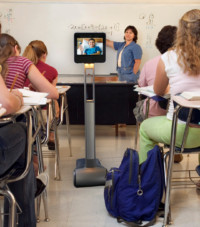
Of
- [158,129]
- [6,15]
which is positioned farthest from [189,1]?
[158,129]

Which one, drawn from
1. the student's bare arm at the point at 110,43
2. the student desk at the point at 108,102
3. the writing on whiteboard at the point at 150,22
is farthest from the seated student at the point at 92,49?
the writing on whiteboard at the point at 150,22

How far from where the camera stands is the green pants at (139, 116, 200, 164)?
156 cm

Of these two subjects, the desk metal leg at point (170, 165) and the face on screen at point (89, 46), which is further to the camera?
the face on screen at point (89, 46)

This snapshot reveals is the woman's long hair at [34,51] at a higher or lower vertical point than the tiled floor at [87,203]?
higher

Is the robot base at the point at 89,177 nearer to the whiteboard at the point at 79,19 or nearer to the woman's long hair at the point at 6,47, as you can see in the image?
the woman's long hair at the point at 6,47

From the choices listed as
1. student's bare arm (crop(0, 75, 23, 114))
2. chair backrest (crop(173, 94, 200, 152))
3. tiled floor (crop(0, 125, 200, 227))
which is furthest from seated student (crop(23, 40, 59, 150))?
student's bare arm (crop(0, 75, 23, 114))

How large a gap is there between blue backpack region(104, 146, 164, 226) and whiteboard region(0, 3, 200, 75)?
3681 millimetres

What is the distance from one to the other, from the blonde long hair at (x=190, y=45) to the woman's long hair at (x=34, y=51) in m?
1.38

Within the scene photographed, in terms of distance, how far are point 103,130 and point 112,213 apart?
7.82 ft

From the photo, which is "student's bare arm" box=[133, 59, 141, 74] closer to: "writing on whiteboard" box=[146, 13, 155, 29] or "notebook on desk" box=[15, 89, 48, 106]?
"writing on whiteboard" box=[146, 13, 155, 29]

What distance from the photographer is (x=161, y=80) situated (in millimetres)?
1716

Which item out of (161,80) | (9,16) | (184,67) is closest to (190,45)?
(184,67)

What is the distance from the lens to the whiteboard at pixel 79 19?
4820 mm

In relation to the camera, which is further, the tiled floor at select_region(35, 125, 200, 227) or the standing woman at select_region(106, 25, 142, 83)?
the standing woman at select_region(106, 25, 142, 83)
